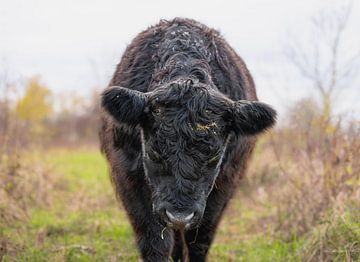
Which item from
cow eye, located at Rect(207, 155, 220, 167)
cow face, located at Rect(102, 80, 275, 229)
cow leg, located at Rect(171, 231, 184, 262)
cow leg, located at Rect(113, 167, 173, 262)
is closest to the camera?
cow face, located at Rect(102, 80, 275, 229)

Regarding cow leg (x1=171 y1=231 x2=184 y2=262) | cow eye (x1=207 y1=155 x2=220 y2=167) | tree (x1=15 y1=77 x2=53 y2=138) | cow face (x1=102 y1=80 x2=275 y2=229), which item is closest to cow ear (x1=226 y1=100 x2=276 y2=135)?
cow face (x1=102 y1=80 x2=275 y2=229)

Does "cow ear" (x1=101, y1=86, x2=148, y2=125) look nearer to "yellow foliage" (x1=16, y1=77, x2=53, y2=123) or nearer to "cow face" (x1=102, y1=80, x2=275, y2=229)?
"cow face" (x1=102, y1=80, x2=275, y2=229)

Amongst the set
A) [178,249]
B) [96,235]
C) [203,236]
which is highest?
[203,236]

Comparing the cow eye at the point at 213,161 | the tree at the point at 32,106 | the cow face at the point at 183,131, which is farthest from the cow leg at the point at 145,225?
the tree at the point at 32,106

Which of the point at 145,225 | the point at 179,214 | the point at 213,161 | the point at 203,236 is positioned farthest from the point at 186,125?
the point at 203,236

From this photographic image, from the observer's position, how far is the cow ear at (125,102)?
188 inches

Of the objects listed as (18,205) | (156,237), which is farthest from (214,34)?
(18,205)

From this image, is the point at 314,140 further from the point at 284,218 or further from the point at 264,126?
the point at 264,126

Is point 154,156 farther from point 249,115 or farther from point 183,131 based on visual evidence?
point 249,115

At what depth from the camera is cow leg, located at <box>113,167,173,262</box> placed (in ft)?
17.7

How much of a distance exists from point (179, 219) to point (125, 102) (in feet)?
3.73

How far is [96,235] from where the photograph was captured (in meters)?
8.23

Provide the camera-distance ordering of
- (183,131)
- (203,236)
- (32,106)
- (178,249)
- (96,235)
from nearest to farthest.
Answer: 1. (183,131)
2. (203,236)
3. (178,249)
4. (96,235)
5. (32,106)

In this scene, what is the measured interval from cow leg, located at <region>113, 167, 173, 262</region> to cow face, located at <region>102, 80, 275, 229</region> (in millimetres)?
567
